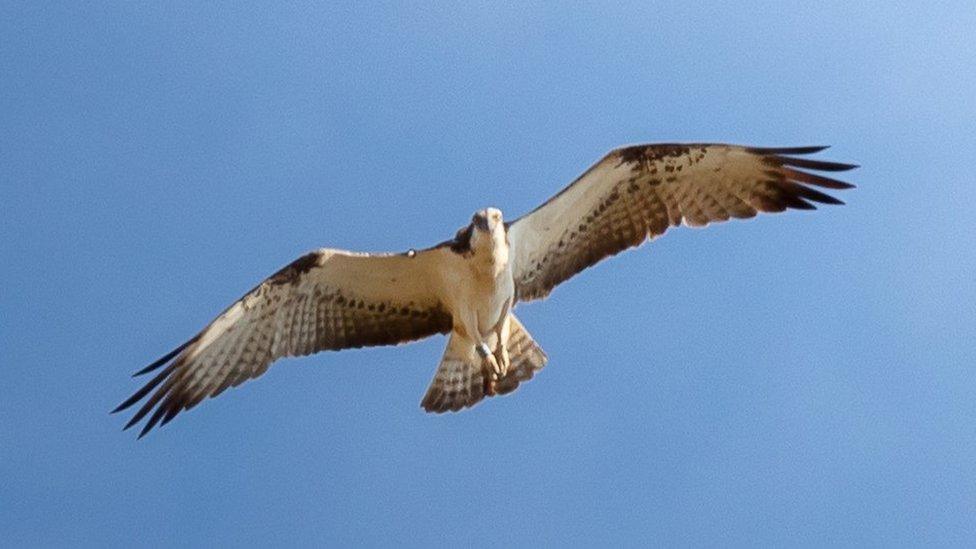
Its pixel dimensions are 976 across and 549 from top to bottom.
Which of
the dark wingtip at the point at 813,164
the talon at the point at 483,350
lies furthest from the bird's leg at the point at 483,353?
the dark wingtip at the point at 813,164

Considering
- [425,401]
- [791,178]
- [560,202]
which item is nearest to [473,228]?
[560,202]

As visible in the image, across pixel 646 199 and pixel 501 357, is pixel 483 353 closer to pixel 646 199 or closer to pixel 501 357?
pixel 501 357

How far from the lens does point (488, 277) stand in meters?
11.2

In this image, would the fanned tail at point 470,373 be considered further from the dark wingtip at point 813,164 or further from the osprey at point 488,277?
the dark wingtip at point 813,164

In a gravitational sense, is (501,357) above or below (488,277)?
below

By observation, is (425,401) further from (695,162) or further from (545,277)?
(695,162)

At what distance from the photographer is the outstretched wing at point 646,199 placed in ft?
37.4

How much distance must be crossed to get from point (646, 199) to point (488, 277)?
1281mm

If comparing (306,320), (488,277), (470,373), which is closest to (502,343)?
(470,373)

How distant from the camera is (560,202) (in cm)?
1143

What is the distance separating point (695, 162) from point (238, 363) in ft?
11.3

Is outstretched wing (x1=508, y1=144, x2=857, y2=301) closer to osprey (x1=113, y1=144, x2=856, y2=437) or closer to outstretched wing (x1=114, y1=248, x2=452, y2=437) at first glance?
osprey (x1=113, y1=144, x2=856, y2=437)

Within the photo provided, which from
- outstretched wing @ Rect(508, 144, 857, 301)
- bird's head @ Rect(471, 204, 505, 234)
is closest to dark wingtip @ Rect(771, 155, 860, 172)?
outstretched wing @ Rect(508, 144, 857, 301)

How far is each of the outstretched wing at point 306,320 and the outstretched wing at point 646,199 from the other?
2.49ft
